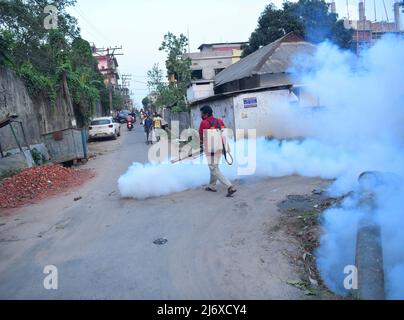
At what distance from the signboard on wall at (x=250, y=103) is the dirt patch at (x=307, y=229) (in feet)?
35.3

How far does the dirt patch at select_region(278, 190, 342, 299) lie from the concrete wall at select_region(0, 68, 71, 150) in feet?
34.9

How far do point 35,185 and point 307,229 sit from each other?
7.65m

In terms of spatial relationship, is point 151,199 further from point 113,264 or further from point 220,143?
point 113,264

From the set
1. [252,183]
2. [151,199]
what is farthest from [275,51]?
[151,199]

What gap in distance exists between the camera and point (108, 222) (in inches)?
275

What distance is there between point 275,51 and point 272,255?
→ 20074 mm

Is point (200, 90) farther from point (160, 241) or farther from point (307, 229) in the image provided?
point (160, 241)

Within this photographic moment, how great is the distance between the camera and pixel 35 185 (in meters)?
10.6

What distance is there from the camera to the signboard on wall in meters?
18.4

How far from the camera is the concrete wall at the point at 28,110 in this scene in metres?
14.5

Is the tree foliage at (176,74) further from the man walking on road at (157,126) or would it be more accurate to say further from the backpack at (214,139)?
the backpack at (214,139)

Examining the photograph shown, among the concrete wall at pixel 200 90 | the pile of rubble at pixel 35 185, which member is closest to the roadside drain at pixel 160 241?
the pile of rubble at pixel 35 185

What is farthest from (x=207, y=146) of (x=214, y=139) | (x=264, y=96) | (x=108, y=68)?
(x=108, y=68)

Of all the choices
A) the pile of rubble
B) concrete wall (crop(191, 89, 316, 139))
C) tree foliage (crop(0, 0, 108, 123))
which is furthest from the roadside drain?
tree foliage (crop(0, 0, 108, 123))
